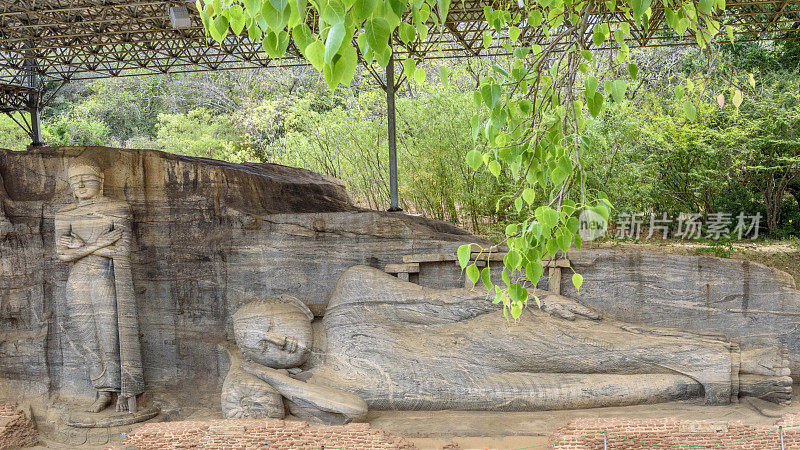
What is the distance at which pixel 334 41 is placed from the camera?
167 centimetres

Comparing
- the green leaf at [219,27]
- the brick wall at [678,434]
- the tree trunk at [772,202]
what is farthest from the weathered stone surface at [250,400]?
the tree trunk at [772,202]

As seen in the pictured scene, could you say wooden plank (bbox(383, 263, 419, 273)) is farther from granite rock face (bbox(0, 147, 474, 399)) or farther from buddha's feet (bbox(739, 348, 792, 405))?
buddha's feet (bbox(739, 348, 792, 405))

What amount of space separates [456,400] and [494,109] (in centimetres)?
443

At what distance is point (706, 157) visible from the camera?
13.3 metres

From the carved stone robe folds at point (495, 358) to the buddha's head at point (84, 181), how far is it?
10.1 feet

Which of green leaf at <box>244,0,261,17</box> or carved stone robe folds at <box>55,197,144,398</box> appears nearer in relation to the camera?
green leaf at <box>244,0,261,17</box>

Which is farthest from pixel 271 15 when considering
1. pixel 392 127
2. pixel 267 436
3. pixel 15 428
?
pixel 392 127

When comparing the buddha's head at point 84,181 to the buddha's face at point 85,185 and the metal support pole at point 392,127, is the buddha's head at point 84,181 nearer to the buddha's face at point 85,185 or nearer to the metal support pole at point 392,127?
the buddha's face at point 85,185

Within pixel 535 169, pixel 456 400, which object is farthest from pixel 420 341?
pixel 535 169

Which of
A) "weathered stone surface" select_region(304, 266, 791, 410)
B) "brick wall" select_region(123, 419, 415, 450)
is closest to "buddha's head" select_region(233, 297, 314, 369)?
"weathered stone surface" select_region(304, 266, 791, 410)

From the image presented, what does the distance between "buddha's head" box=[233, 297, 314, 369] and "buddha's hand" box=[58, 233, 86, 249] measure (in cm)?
192

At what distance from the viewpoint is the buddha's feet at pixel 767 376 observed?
605 cm

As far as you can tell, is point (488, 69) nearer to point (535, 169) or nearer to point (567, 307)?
point (567, 307)

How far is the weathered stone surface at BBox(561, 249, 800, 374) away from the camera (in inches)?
265
